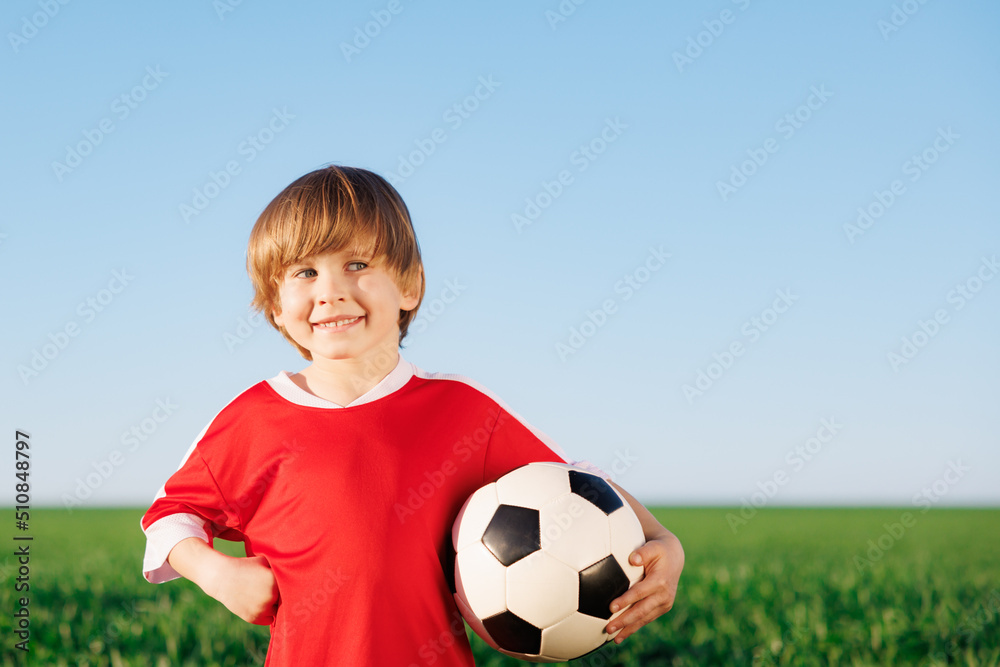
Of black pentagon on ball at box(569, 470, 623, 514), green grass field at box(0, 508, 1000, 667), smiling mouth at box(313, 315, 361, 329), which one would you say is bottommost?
green grass field at box(0, 508, 1000, 667)

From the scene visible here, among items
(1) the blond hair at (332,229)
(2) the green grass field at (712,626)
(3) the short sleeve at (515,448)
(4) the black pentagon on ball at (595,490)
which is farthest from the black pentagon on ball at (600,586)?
(2) the green grass field at (712,626)

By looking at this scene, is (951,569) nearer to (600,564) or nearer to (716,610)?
(716,610)

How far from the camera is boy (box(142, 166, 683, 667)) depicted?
2.15 meters

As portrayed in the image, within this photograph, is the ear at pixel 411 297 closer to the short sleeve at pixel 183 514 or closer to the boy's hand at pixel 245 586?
the short sleeve at pixel 183 514

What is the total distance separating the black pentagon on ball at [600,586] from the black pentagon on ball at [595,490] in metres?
0.16

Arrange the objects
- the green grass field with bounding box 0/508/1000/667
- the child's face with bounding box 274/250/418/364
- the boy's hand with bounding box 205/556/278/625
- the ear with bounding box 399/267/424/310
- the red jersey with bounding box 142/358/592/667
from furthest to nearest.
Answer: the green grass field with bounding box 0/508/1000/667, the ear with bounding box 399/267/424/310, the child's face with bounding box 274/250/418/364, the boy's hand with bounding box 205/556/278/625, the red jersey with bounding box 142/358/592/667

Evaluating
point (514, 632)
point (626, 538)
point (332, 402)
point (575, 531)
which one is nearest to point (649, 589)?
point (626, 538)

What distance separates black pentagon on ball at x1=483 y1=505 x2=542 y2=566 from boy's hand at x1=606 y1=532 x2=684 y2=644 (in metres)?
0.30

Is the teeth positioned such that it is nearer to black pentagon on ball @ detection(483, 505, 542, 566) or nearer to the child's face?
the child's face

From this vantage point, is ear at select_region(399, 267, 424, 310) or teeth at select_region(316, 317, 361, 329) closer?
teeth at select_region(316, 317, 361, 329)

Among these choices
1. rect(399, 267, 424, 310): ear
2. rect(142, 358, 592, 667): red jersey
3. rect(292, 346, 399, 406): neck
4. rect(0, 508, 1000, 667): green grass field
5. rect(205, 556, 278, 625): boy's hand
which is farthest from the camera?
rect(0, 508, 1000, 667): green grass field

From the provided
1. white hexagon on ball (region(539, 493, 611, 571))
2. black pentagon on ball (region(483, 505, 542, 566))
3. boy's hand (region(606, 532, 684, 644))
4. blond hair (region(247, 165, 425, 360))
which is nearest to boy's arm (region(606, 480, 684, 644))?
boy's hand (region(606, 532, 684, 644))

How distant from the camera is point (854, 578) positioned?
24.3 feet

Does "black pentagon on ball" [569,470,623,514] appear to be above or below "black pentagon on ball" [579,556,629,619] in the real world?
above
